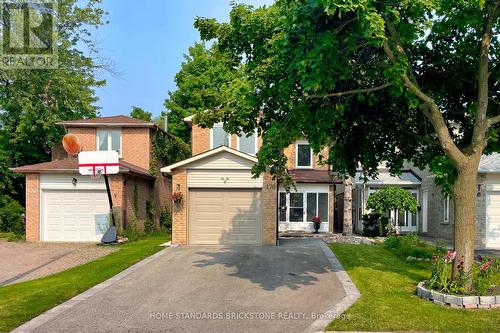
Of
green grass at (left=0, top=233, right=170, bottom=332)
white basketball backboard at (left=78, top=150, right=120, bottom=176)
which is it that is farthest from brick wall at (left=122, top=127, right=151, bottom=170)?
green grass at (left=0, top=233, right=170, bottom=332)

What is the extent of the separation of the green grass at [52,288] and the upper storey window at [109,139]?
10972 mm

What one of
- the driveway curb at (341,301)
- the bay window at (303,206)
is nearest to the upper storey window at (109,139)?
the bay window at (303,206)

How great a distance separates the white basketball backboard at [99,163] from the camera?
A: 19.2 m

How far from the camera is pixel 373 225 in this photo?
25734mm

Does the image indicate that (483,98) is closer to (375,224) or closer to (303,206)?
(375,224)

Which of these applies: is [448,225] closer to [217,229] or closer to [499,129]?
[217,229]

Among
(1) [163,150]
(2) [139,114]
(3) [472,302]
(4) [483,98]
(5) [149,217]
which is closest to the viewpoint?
(3) [472,302]

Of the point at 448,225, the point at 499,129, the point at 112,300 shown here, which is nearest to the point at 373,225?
the point at 448,225

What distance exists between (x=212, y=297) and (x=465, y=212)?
5610mm

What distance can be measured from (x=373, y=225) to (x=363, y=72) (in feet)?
50.8

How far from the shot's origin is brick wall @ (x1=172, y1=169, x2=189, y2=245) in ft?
63.1

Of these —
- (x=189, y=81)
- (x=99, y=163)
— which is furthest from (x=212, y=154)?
(x=189, y=81)

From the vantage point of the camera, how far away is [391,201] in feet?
79.1
